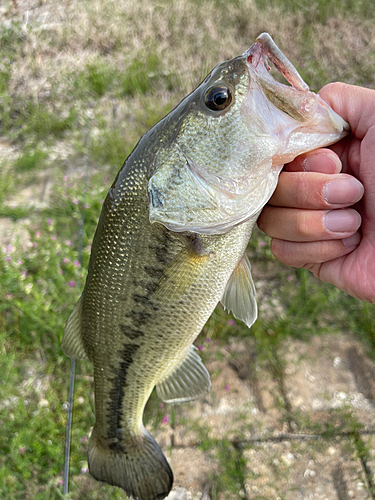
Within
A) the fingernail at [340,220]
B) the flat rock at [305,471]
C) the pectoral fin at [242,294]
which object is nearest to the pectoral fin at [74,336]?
the pectoral fin at [242,294]

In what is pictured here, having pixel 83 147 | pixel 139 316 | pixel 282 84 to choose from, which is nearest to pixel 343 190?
pixel 282 84

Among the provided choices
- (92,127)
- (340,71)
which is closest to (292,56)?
(340,71)

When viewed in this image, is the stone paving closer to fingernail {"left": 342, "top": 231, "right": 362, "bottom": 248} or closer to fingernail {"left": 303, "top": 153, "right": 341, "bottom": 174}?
fingernail {"left": 342, "top": 231, "right": 362, "bottom": 248}

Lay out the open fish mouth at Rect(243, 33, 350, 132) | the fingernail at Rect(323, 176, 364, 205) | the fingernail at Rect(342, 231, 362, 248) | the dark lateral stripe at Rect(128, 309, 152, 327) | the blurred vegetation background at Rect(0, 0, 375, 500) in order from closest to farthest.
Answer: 1. the open fish mouth at Rect(243, 33, 350, 132)
2. the fingernail at Rect(323, 176, 364, 205)
3. the dark lateral stripe at Rect(128, 309, 152, 327)
4. the fingernail at Rect(342, 231, 362, 248)
5. the blurred vegetation background at Rect(0, 0, 375, 500)

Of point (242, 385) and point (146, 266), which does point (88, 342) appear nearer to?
point (146, 266)

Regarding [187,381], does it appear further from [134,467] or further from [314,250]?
[314,250]

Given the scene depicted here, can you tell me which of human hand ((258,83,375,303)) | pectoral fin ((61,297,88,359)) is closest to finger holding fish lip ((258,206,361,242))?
human hand ((258,83,375,303))

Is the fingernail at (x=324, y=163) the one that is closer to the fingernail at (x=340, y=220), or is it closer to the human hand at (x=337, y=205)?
the human hand at (x=337, y=205)
